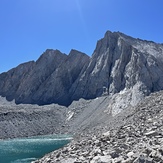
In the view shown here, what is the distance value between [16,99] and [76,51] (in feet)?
138

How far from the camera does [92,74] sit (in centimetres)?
12769

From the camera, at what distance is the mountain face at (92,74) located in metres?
99.2

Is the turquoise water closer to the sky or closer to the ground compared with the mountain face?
closer to the ground

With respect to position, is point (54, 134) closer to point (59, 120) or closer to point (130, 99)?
point (59, 120)

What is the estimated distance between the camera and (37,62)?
157 m

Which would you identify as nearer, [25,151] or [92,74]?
[25,151]

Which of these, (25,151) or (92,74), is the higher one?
(92,74)

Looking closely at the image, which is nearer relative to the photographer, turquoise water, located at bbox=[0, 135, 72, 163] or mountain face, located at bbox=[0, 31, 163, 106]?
turquoise water, located at bbox=[0, 135, 72, 163]

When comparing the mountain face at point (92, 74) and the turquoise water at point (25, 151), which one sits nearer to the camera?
the turquoise water at point (25, 151)

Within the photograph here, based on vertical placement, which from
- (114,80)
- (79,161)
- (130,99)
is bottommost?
(79,161)

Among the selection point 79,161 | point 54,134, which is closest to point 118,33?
point 54,134

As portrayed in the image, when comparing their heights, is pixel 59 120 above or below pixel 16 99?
below

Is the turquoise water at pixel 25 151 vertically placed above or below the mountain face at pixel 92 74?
below

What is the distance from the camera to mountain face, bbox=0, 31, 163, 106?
99.2 metres
